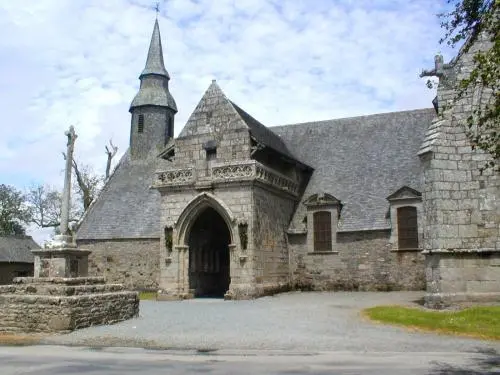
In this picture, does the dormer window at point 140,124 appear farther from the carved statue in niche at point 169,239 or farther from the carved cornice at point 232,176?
the carved statue in niche at point 169,239

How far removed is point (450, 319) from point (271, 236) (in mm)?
10586

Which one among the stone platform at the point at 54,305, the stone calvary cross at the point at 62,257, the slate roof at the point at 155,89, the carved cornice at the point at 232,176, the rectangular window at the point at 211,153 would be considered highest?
the slate roof at the point at 155,89

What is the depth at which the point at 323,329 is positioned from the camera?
12.1m

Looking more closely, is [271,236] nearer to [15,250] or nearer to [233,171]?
[233,171]

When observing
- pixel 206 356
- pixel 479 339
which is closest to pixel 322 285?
pixel 479 339

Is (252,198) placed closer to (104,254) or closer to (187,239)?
(187,239)

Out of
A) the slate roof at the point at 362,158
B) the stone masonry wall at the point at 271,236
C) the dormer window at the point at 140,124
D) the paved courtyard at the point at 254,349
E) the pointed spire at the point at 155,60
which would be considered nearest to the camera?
the paved courtyard at the point at 254,349

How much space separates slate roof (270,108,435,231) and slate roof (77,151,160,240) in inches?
311

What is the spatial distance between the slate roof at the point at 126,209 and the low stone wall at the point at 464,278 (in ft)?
51.4

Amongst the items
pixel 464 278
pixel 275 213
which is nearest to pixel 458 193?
pixel 464 278

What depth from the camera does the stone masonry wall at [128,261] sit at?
26953 mm

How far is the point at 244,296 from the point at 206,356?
1130 centimetres

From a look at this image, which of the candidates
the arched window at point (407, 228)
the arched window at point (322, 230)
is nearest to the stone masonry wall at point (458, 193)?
the arched window at point (407, 228)

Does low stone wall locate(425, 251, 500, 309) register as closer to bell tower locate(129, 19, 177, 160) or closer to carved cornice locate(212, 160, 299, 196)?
carved cornice locate(212, 160, 299, 196)
